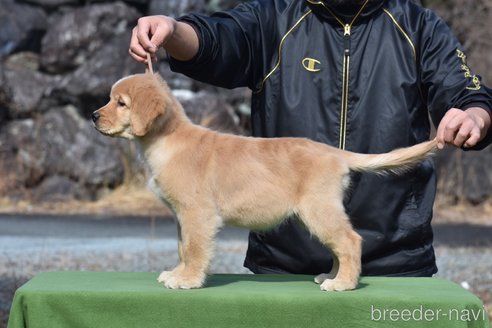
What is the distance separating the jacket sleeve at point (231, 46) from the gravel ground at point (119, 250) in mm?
3181

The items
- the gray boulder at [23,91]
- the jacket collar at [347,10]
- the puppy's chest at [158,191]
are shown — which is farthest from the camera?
the gray boulder at [23,91]

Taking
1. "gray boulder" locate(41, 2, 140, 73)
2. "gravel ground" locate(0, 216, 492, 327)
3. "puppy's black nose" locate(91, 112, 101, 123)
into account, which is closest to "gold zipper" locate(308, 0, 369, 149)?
"puppy's black nose" locate(91, 112, 101, 123)

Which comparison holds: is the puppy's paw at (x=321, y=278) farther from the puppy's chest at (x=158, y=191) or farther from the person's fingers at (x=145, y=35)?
the person's fingers at (x=145, y=35)

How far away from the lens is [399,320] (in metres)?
2.81

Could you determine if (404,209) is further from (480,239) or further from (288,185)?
(480,239)

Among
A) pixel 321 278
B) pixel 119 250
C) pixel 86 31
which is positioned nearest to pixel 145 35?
pixel 321 278

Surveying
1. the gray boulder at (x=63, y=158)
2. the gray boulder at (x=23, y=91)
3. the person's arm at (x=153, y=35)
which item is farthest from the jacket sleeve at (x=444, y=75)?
the gray boulder at (x=23, y=91)

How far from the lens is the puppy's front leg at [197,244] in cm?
300

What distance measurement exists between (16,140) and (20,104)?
57 centimetres

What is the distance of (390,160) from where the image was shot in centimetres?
317

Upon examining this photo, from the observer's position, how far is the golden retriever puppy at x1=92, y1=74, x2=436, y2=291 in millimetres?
3018

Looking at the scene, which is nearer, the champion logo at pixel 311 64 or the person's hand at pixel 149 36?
the person's hand at pixel 149 36

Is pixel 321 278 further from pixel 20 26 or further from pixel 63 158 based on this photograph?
pixel 20 26

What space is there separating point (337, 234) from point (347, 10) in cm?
111
